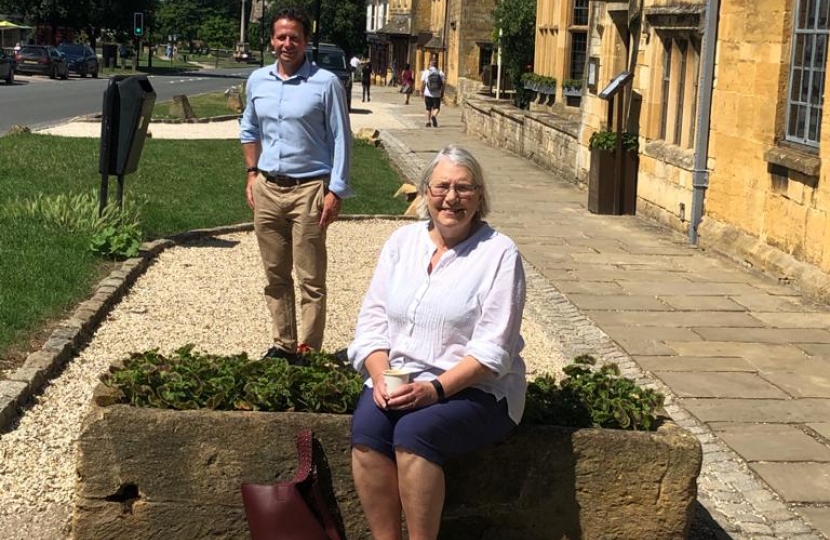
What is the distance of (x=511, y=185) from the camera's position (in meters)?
19.1

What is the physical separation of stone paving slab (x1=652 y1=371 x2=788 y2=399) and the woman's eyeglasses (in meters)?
3.20

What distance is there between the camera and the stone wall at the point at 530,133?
66.8 ft

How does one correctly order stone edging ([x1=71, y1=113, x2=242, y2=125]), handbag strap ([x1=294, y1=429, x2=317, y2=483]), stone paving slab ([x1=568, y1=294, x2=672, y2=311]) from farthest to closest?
stone edging ([x1=71, y1=113, x2=242, y2=125])
stone paving slab ([x1=568, y1=294, x2=672, y2=311])
handbag strap ([x1=294, y1=429, x2=317, y2=483])

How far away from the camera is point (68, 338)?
780cm

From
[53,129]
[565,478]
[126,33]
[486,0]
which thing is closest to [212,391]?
[565,478]

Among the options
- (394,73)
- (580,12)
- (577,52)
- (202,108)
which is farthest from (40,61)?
(577,52)

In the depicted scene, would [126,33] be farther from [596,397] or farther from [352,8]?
[596,397]

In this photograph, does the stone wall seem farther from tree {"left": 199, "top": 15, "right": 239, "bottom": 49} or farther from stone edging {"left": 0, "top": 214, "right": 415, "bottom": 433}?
tree {"left": 199, "top": 15, "right": 239, "bottom": 49}

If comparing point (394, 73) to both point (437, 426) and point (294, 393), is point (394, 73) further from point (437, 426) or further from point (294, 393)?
point (437, 426)

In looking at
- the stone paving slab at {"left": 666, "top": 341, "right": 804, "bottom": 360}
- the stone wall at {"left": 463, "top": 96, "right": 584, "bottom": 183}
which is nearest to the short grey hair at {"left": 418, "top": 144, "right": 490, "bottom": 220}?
the stone paving slab at {"left": 666, "top": 341, "right": 804, "bottom": 360}

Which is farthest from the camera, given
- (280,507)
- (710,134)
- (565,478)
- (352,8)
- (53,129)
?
(352,8)

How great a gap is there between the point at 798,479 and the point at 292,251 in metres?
2.88

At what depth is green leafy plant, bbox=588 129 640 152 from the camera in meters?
16.3

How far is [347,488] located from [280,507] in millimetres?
380
